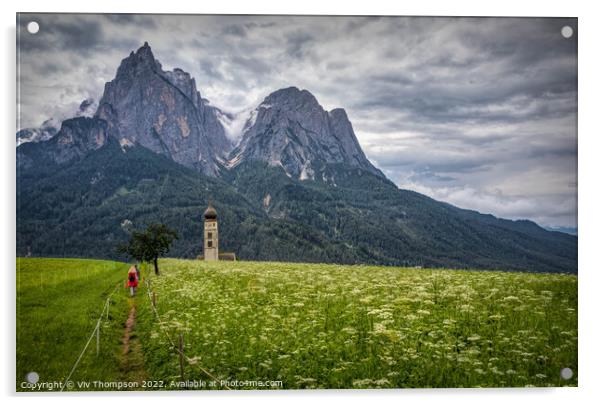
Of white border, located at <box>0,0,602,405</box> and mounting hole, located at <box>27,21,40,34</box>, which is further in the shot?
mounting hole, located at <box>27,21,40,34</box>

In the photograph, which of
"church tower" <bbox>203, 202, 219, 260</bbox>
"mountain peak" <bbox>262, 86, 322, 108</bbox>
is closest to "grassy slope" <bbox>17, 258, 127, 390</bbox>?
"mountain peak" <bbox>262, 86, 322, 108</bbox>

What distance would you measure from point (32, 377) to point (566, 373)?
14.1 m

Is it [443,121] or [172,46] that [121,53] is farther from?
[443,121]

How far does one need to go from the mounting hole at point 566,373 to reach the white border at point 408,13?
29.3 inches

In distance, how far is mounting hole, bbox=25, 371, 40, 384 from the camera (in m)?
11.9

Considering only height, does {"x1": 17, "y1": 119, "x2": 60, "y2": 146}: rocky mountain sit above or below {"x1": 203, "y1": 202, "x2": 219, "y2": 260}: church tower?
above

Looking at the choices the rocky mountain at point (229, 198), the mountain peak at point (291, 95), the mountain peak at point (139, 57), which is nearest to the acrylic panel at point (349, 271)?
the mountain peak at point (139, 57)

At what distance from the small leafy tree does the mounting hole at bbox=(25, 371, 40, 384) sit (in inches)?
341

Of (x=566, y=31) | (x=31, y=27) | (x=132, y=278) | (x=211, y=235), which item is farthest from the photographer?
(x=211, y=235)

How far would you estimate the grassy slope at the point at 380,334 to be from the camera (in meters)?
10.3

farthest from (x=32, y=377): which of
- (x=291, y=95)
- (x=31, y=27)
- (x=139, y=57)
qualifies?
(x=139, y=57)

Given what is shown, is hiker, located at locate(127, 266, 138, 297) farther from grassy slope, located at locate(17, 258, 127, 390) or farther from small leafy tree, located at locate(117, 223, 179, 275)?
small leafy tree, located at locate(117, 223, 179, 275)

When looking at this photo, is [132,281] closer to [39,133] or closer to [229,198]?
[39,133]

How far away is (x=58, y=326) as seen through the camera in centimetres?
1226
